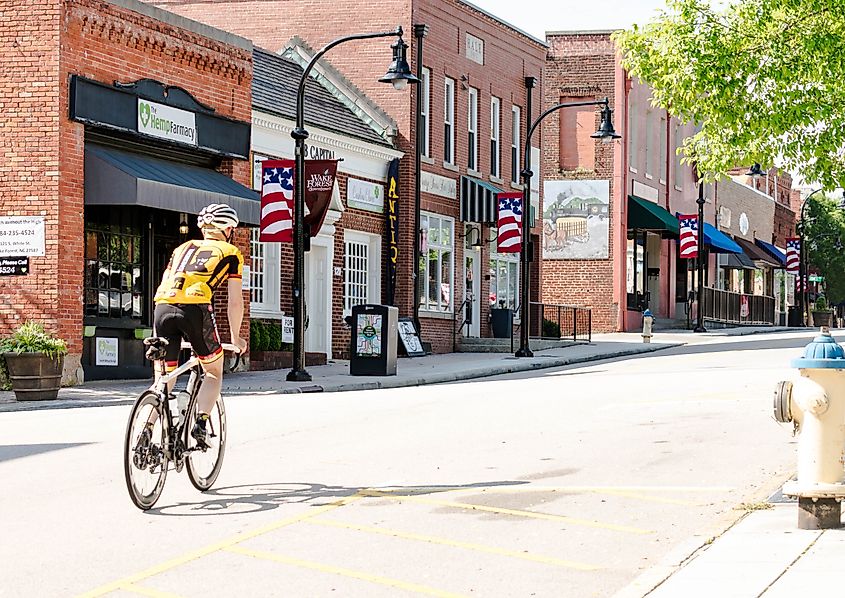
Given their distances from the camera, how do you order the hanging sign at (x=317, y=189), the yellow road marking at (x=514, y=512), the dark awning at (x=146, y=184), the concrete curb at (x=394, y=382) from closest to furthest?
the yellow road marking at (x=514, y=512) < the concrete curb at (x=394, y=382) < the dark awning at (x=146, y=184) < the hanging sign at (x=317, y=189)

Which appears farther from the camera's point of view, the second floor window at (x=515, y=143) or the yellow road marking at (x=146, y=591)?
the second floor window at (x=515, y=143)

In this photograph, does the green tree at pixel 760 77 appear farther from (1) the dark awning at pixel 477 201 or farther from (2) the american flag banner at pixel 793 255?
(2) the american flag banner at pixel 793 255

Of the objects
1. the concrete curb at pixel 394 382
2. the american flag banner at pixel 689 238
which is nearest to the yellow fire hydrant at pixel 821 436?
the concrete curb at pixel 394 382

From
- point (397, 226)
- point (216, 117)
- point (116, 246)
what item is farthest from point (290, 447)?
point (397, 226)

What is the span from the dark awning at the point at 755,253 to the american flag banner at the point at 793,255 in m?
0.96

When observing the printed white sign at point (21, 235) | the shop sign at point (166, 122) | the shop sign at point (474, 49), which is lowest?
the printed white sign at point (21, 235)

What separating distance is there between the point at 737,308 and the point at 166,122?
4470 centimetres

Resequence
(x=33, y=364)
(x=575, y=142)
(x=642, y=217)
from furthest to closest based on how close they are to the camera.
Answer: (x=642, y=217) → (x=575, y=142) → (x=33, y=364)

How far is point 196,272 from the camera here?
32.3 ft

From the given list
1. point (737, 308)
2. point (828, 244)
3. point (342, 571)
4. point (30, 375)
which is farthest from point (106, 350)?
point (828, 244)

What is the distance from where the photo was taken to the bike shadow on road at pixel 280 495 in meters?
9.54

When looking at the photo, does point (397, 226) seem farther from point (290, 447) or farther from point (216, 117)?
point (290, 447)

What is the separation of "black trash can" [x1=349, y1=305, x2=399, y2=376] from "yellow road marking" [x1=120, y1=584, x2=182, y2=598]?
61.4 ft

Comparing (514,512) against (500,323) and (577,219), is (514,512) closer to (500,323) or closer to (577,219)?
(500,323)
